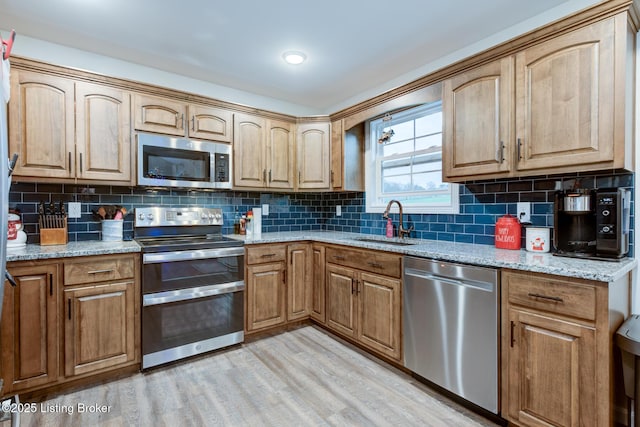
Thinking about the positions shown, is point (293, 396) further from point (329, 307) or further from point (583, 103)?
point (583, 103)

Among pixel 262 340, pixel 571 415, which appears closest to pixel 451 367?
pixel 571 415

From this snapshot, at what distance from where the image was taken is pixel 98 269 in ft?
7.16

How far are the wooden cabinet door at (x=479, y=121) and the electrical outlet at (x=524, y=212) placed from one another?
375 mm

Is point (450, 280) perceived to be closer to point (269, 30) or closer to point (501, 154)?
point (501, 154)

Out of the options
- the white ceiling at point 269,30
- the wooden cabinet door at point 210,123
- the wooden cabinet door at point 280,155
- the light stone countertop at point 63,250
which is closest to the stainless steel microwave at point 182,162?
the wooden cabinet door at point 210,123

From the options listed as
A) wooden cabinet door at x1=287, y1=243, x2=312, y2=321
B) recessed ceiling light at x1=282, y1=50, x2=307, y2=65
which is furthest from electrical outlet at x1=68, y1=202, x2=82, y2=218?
recessed ceiling light at x1=282, y1=50, x2=307, y2=65

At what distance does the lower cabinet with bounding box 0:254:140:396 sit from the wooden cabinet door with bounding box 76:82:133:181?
28.1 inches

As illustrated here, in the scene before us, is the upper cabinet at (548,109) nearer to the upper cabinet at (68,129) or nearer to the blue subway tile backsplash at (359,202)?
the blue subway tile backsplash at (359,202)

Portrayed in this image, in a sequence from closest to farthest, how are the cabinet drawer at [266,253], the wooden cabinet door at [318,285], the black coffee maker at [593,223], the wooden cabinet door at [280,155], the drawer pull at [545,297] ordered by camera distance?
the drawer pull at [545,297] → the black coffee maker at [593,223] → the cabinet drawer at [266,253] → the wooden cabinet door at [318,285] → the wooden cabinet door at [280,155]

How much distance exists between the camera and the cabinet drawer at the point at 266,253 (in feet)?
9.33

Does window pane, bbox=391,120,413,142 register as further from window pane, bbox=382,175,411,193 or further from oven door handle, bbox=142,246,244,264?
oven door handle, bbox=142,246,244,264

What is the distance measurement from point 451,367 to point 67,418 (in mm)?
2239

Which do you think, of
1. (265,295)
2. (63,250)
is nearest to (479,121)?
(265,295)

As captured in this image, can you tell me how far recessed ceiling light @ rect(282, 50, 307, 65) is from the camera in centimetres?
265
